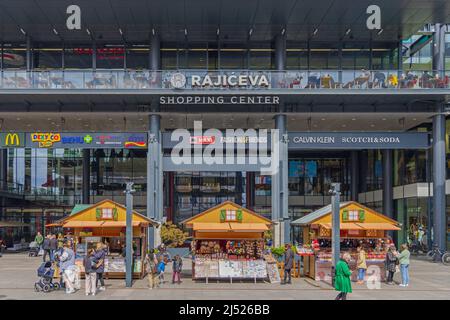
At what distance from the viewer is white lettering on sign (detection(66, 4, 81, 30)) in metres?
34.9

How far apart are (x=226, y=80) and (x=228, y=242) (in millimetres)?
12609

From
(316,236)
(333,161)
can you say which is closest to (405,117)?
(316,236)

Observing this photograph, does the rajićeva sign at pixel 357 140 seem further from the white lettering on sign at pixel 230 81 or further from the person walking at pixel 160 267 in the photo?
the person walking at pixel 160 267

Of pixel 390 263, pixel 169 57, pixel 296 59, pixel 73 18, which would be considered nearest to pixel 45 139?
pixel 73 18

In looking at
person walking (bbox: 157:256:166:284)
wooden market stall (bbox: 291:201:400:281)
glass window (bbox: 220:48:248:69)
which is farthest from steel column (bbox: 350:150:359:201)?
person walking (bbox: 157:256:166:284)

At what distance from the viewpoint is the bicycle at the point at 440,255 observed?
35.3 m

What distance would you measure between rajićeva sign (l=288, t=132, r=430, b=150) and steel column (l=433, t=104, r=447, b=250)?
0.97 metres

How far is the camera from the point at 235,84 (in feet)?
120

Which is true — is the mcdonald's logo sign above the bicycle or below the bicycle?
above

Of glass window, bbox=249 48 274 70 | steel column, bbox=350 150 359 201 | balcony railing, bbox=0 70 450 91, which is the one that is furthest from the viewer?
steel column, bbox=350 150 359 201

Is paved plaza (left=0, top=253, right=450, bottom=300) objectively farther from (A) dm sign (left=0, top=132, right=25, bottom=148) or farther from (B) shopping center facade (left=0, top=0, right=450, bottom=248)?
(B) shopping center facade (left=0, top=0, right=450, bottom=248)

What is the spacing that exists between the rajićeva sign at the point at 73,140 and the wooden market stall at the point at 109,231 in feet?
35.9

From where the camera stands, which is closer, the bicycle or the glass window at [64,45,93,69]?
the bicycle
